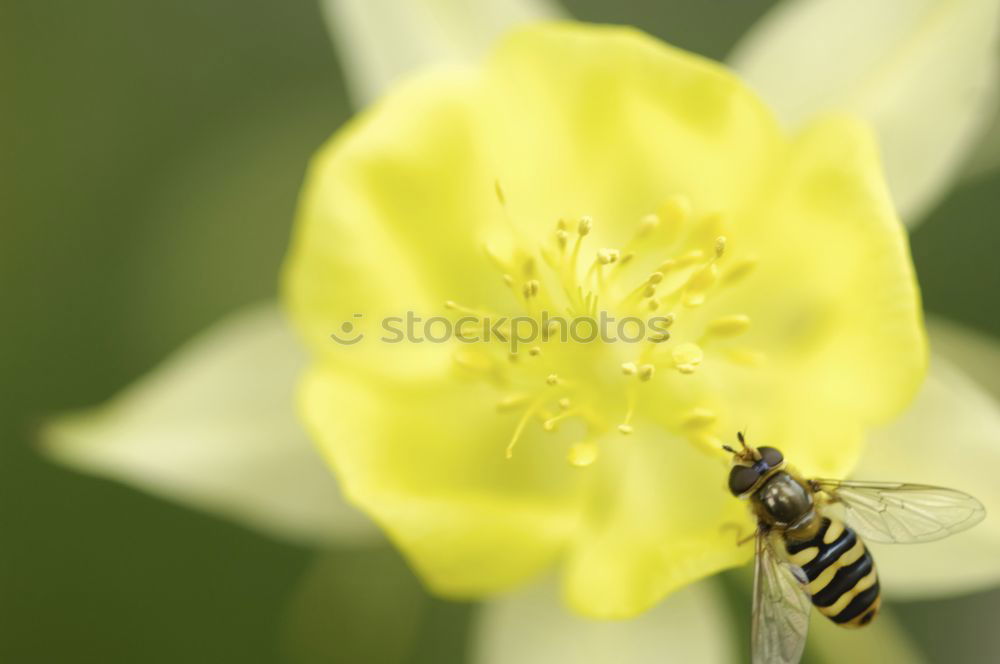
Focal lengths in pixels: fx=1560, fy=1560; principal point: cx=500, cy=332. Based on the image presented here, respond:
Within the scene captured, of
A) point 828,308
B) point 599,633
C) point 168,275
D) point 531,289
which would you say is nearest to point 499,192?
point 531,289

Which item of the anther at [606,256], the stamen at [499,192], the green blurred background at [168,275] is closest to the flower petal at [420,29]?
the stamen at [499,192]

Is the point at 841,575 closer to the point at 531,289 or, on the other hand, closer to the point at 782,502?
the point at 782,502

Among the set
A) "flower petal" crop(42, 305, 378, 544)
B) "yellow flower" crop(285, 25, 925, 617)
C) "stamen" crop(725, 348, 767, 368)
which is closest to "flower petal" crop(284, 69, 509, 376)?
"yellow flower" crop(285, 25, 925, 617)

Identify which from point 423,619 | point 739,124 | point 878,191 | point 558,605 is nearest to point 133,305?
point 423,619

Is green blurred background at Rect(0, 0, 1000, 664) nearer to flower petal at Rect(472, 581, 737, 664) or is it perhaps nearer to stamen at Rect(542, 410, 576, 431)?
flower petal at Rect(472, 581, 737, 664)

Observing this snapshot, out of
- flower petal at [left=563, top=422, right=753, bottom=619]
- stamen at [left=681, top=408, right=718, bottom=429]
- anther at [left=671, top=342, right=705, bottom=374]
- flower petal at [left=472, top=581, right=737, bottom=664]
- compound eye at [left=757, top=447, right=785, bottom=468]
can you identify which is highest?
anther at [left=671, top=342, right=705, bottom=374]

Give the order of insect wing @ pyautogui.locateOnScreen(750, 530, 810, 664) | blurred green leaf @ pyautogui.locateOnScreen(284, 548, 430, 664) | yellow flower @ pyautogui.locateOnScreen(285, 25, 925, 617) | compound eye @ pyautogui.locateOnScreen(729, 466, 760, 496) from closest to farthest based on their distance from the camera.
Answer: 1. insect wing @ pyautogui.locateOnScreen(750, 530, 810, 664)
2. compound eye @ pyautogui.locateOnScreen(729, 466, 760, 496)
3. yellow flower @ pyautogui.locateOnScreen(285, 25, 925, 617)
4. blurred green leaf @ pyautogui.locateOnScreen(284, 548, 430, 664)

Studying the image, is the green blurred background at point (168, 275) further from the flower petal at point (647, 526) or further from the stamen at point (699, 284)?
the stamen at point (699, 284)
